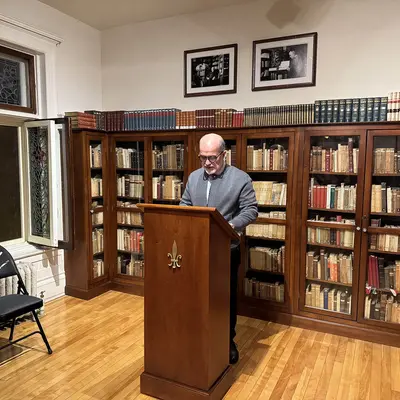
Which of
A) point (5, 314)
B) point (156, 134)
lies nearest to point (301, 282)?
point (156, 134)

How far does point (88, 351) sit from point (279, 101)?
2.95 meters

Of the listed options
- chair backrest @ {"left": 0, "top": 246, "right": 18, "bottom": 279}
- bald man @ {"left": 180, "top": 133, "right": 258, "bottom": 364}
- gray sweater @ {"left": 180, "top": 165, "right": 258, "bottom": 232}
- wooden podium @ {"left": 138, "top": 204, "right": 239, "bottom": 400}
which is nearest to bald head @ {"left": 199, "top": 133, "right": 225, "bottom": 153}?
bald man @ {"left": 180, "top": 133, "right": 258, "bottom": 364}

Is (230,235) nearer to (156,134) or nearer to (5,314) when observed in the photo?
(5,314)

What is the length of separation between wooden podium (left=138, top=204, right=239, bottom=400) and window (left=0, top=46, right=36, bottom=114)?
2443mm

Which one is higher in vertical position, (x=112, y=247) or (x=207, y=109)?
(x=207, y=109)

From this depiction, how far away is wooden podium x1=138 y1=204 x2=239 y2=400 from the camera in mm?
2164

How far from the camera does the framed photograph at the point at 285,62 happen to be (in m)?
3.64

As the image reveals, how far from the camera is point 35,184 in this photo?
4.09 m

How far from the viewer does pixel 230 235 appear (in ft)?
7.97

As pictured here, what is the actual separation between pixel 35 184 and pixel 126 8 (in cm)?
216

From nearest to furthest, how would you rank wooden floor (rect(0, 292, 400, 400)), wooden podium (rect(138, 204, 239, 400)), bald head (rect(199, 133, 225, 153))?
wooden podium (rect(138, 204, 239, 400)) → wooden floor (rect(0, 292, 400, 400)) → bald head (rect(199, 133, 225, 153))

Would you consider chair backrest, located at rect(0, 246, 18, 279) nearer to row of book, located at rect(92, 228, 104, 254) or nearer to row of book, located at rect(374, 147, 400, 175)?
row of book, located at rect(92, 228, 104, 254)

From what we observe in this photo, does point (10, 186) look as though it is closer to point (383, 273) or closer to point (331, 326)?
point (331, 326)

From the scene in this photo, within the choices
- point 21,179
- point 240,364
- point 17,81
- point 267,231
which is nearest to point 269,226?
point 267,231
